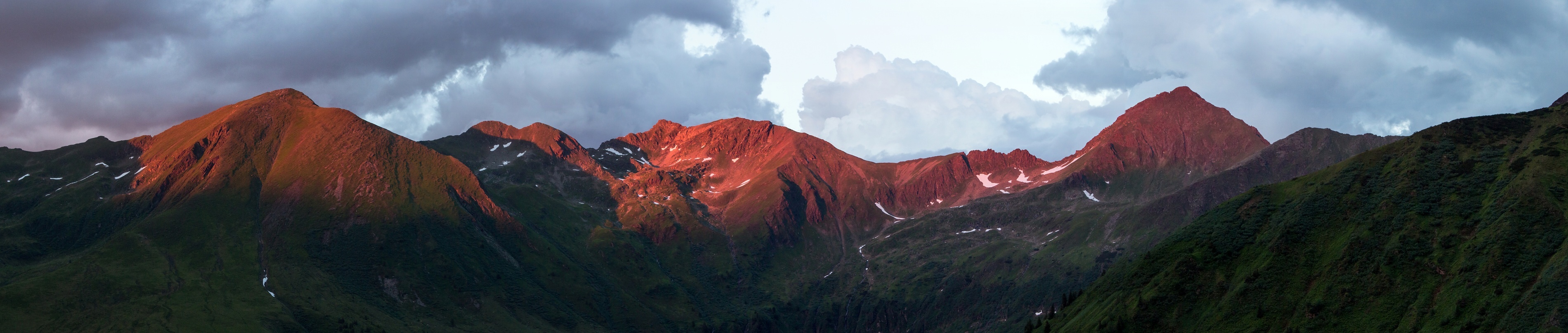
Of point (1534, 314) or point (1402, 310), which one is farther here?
point (1402, 310)

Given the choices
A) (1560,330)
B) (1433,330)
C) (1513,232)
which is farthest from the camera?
(1513,232)

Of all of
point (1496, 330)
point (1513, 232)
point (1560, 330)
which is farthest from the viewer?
point (1513, 232)

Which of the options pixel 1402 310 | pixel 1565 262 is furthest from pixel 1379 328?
pixel 1565 262

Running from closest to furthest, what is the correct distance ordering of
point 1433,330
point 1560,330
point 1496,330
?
point 1560,330 → point 1496,330 → point 1433,330

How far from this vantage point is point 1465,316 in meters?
185

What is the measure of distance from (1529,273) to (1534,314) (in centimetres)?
1730

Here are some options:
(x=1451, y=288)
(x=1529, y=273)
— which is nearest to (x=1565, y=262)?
(x=1529, y=273)

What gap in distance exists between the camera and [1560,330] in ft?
537

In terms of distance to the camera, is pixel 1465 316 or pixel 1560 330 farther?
pixel 1465 316

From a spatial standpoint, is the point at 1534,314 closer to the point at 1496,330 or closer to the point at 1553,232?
the point at 1496,330

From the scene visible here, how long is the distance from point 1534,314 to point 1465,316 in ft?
44.5

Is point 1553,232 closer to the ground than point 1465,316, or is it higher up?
higher up

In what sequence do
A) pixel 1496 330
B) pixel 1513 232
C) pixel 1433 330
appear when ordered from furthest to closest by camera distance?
pixel 1513 232 < pixel 1433 330 < pixel 1496 330

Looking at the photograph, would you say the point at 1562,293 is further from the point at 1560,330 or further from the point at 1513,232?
Result: the point at 1513,232
